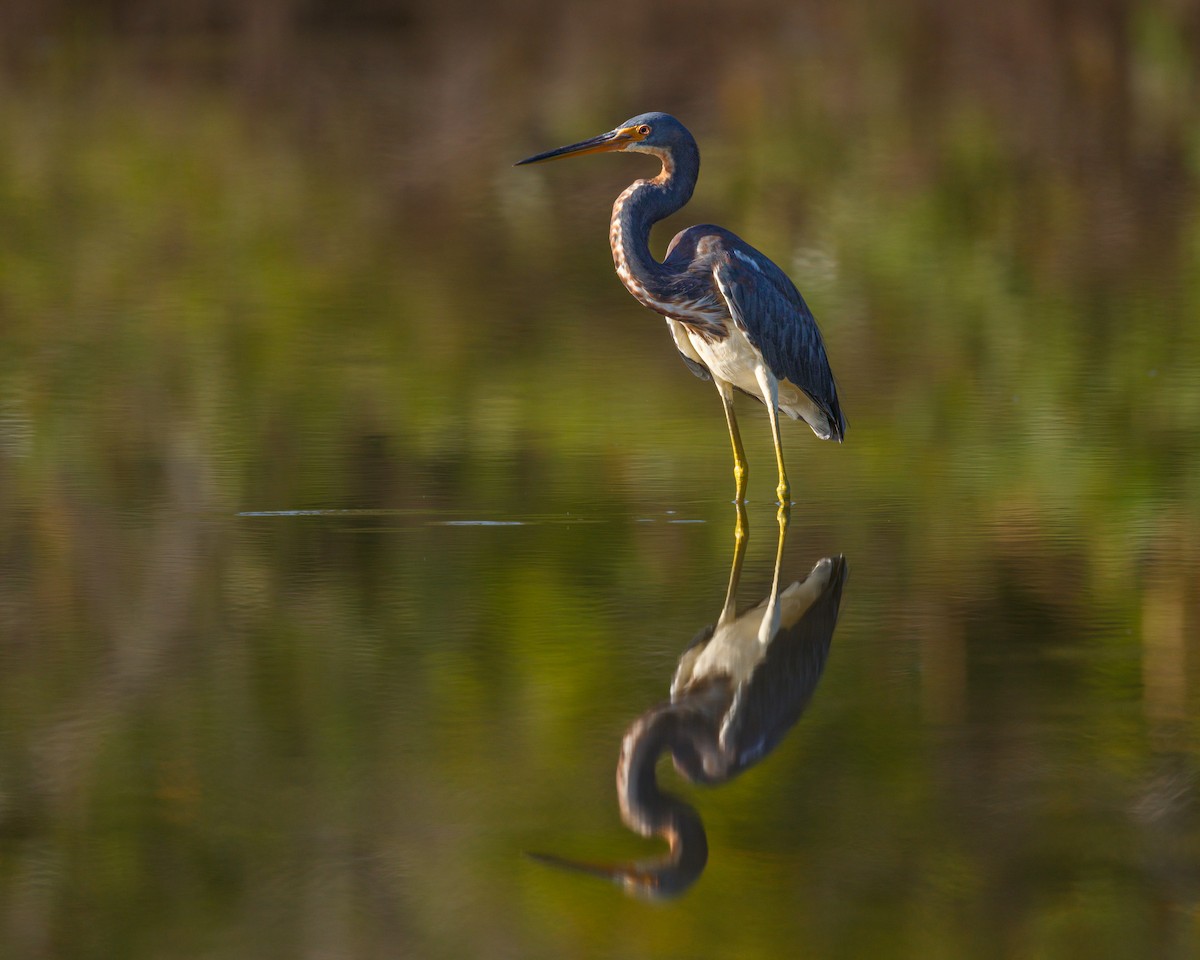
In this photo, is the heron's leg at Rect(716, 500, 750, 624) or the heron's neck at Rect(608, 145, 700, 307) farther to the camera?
the heron's neck at Rect(608, 145, 700, 307)

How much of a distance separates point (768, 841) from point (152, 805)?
4.55 feet

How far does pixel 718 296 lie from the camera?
343 inches

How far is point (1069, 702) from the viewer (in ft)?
18.6

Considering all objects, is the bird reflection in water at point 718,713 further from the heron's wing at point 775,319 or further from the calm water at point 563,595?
the heron's wing at point 775,319

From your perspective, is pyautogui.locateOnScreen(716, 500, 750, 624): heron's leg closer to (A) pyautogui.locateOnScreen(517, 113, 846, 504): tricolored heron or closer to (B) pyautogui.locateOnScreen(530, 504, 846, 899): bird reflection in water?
(B) pyautogui.locateOnScreen(530, 504, 846, 899): bird reflection in water

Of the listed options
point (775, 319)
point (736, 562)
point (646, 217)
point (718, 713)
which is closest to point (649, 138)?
point (646, 217)

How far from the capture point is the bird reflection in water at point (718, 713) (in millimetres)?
4617

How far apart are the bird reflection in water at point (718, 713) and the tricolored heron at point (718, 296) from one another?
1702 millimetres

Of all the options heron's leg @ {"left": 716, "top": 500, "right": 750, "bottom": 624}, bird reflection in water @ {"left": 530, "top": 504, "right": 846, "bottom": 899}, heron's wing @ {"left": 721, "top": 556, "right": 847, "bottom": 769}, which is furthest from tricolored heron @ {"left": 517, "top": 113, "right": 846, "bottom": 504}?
heron's wing @ {"left": 721, "top": 556, "right": 847, "bottom": 769}

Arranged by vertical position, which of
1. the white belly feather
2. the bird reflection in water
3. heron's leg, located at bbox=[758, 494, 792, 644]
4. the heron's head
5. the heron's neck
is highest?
the heron's head

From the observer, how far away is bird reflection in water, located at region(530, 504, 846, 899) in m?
4.62

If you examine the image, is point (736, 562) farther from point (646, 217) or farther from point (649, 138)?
point (649, 138)

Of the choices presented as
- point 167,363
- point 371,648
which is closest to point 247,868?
point 371,648

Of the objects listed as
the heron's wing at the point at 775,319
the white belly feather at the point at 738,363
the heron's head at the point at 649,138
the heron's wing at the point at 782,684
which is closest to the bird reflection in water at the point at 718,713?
the heron's wing at the point at 782,684
